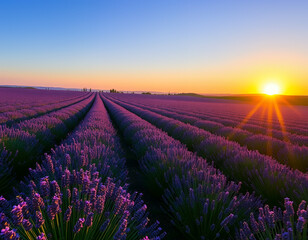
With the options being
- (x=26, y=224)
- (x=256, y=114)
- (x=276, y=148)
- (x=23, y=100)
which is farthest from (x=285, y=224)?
(x=23, y=100)

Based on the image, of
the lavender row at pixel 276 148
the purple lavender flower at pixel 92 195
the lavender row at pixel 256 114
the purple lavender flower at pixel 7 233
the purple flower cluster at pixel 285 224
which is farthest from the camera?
the lavender row at pixel 256 114

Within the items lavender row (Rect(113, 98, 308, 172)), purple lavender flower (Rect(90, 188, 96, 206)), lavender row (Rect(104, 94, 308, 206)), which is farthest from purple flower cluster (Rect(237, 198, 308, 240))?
lavender row (Rect(113, 98, 308, 172))

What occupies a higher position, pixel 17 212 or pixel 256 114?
pixel 17 212

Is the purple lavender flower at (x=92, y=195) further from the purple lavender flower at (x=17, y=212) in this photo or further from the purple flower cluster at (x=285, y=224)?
the purple flower cluster at (x=285, y=224)

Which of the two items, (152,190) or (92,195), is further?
(152,190)

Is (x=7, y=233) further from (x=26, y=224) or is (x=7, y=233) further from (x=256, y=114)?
(x=256, y=114)

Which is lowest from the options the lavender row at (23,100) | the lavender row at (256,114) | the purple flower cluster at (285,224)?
the lavender row at (256,114)

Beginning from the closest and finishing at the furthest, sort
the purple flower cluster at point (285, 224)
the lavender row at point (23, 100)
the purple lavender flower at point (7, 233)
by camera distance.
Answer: the purple lavender flower at point (7, 233), the purple flower cluster at point (285, 224), the lavender row at point (23, 100)

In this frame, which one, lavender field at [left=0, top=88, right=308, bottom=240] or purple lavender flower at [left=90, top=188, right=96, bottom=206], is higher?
purple lavender flower at [left=90, top=188, right=96, bottom=206]

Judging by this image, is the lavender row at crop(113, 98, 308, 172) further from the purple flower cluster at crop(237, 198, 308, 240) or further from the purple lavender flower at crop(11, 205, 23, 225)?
the purple lavender flower at crop(11, 205, 23, 225)

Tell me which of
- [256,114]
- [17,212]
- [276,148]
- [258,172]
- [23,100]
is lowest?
[256,114]

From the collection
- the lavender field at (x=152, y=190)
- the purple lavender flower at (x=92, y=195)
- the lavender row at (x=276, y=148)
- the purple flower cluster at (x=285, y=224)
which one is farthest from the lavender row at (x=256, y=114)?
the purple lavender flower at (x=92, y=195)

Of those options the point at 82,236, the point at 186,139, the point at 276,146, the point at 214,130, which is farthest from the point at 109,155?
the point at 214,130

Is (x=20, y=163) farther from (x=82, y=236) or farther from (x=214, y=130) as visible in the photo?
(x=214, y=130)
